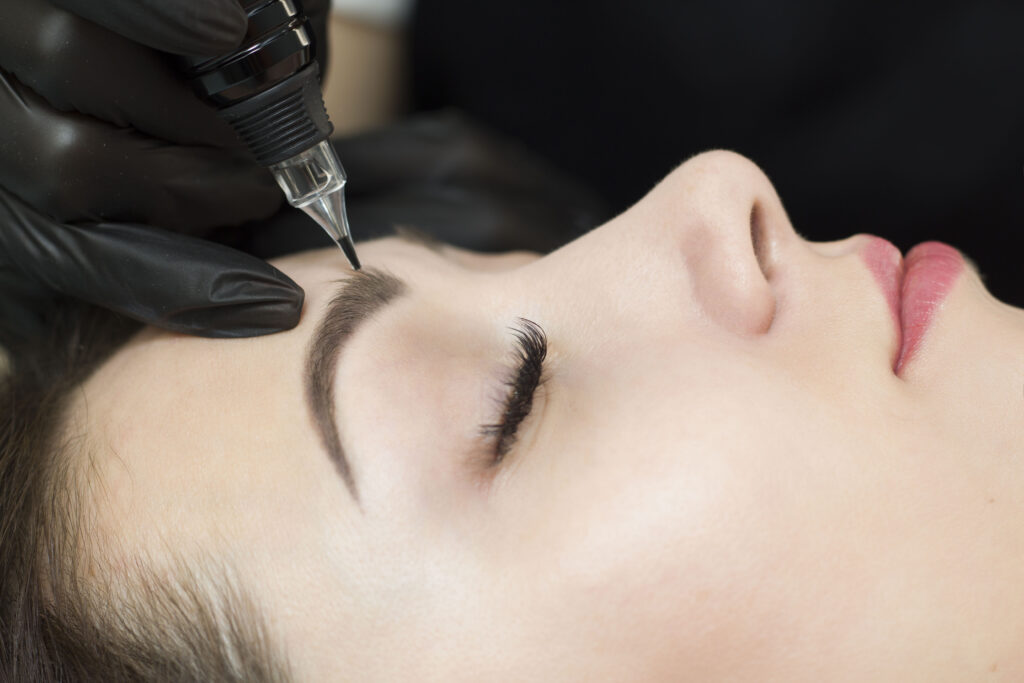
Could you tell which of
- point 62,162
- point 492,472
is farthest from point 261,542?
point 62,162

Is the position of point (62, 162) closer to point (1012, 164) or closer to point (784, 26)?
point (784, 26)

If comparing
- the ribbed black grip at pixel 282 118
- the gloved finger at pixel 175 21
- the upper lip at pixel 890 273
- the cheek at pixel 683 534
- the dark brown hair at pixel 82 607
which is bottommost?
the dark brown hair at pixel 82 607

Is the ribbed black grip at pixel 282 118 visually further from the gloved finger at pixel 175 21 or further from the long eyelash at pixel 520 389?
the long eyelash at pixel 520 389

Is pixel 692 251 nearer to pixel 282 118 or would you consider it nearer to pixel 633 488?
pixel 633 488

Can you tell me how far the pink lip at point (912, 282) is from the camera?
71cm

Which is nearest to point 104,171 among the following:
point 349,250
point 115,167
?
point 115,167

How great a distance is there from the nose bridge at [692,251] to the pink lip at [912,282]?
0.37 ft

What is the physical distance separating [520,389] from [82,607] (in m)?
0.44

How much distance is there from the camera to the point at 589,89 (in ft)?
4.54

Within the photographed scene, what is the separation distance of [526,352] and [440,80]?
1003 millimetres

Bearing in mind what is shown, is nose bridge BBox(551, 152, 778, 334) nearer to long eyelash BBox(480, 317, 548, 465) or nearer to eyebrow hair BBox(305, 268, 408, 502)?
long eyelash BBox(480, 317, 548, 465)

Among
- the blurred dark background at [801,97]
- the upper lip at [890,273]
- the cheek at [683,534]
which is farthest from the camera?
the blurred dark background at [801,97]

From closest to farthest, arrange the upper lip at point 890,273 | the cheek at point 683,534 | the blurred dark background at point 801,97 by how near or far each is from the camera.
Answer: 1. the cheek at point 683,534
2. the upper lip at point 890,273
3. the blurred dark background at point 801,97

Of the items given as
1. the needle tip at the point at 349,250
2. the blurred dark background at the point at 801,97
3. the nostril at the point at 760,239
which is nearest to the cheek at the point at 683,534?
the nostril at the point at 760,239
